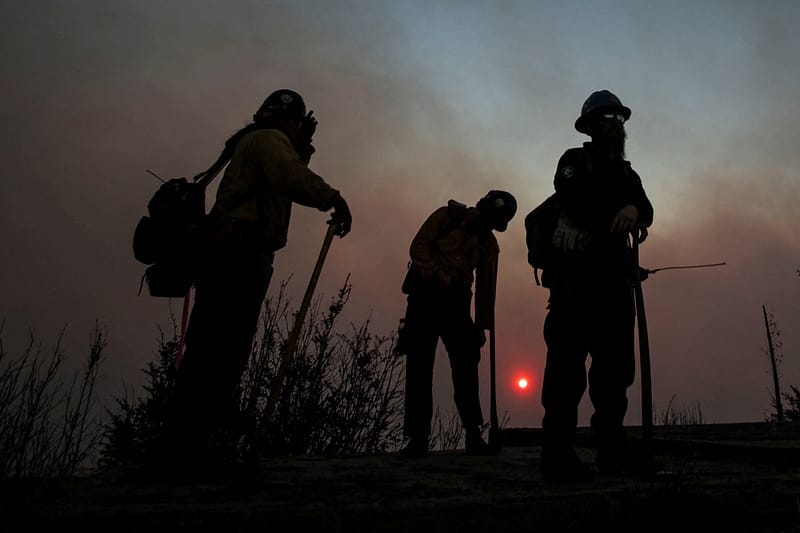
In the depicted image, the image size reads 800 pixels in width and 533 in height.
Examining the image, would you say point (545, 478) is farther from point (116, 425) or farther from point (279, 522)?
point (116, 425)

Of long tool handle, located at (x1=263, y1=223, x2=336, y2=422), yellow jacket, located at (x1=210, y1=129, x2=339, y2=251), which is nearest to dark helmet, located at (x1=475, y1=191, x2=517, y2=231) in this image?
long tool handle, located at (x1=263, y1=223, x2=336, y2=422)

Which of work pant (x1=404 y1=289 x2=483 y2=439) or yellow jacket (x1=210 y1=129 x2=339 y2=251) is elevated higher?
yellow jacket (x1=210 y1=129 x2=339 y2=251)

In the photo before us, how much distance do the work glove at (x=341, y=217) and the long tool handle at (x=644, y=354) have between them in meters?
1.67

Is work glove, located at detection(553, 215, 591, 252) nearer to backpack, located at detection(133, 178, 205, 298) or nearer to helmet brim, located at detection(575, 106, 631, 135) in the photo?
helmet brim, located at detection(575, 106, 631, 135)

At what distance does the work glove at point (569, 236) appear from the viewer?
3857 millimetres

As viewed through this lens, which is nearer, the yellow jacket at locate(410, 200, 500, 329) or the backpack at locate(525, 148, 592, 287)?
the backpack at locate(525, 148, 592, 287)

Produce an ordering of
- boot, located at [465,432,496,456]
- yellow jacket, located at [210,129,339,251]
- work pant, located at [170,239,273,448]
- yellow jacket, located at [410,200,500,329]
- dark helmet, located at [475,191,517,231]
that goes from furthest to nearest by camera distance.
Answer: dark helmet, located at [475,191,517,231] → yellow jacket, located at [410,200,500,329] → boot, located at [465,432,496,456] → yellow jacket, located at [210,129,339,251] → work pant, located at [170,239,273,448]

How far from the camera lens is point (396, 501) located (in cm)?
277

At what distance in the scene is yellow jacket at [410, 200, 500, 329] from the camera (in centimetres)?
554

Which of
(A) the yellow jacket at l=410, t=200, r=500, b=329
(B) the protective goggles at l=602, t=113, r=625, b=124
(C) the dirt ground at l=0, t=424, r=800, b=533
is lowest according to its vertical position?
(C) the dirt ground at l=0, t=424, r=800, b=533

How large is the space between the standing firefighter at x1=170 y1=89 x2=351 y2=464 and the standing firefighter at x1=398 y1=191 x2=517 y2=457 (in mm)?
1852

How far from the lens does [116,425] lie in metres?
6.27

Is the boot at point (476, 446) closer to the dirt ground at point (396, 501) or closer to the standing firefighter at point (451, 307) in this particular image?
the standing firefighter at point (451, 307)

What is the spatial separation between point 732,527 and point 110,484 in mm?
2657
